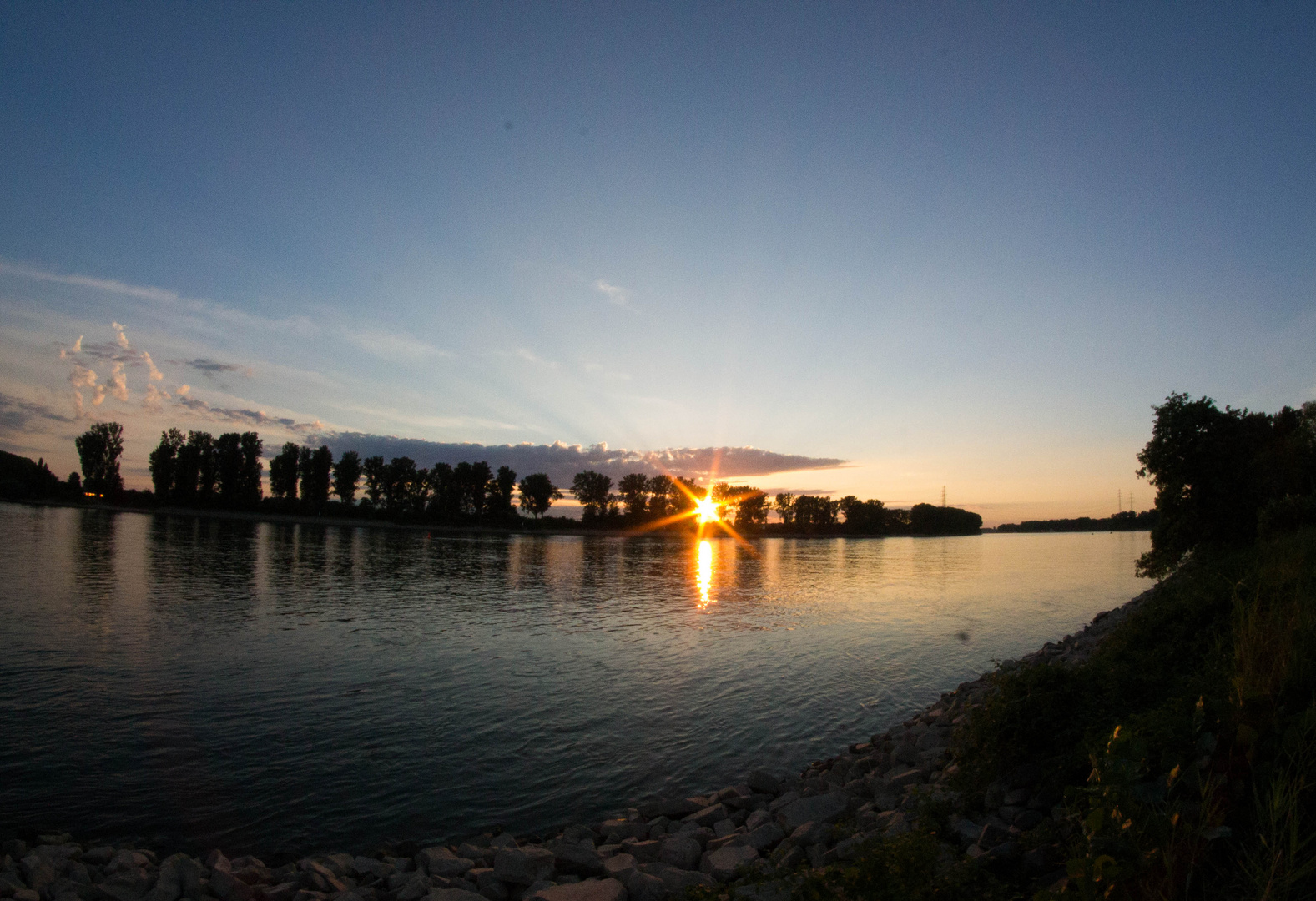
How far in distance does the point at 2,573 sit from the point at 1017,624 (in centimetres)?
5394

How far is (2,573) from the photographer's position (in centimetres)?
3709

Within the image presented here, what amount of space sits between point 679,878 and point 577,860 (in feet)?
5.13

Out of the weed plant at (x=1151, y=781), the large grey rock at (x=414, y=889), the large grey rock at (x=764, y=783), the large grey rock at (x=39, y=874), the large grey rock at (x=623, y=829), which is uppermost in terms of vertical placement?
the weed plant at (x=1151, y=781)

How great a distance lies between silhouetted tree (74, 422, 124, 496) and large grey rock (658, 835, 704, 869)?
202491mm

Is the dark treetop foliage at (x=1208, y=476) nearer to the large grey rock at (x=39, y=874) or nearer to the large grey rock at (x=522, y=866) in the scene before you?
the large grey rock at (x=522, y=866)

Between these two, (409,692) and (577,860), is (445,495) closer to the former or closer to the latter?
(409,692)

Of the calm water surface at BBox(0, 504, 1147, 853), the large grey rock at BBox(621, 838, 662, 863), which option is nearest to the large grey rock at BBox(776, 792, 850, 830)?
the large grey rock at BBox(621, 838, 662, 863)

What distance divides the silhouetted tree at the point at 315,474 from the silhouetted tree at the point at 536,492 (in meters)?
48.4

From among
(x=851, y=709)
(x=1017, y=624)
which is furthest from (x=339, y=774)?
(x=1017, y=624)

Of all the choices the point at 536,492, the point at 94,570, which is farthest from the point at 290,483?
the point at 94,570

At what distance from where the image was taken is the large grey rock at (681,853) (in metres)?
9.12

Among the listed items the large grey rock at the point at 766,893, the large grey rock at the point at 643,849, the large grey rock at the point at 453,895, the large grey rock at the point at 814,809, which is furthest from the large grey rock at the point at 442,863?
the large grey rock at the point at 814,809

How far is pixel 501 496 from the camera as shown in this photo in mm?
179375

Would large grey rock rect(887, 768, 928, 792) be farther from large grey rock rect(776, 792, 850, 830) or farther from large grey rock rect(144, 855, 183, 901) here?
large grey rock rect(144, 855, 183, 901)
